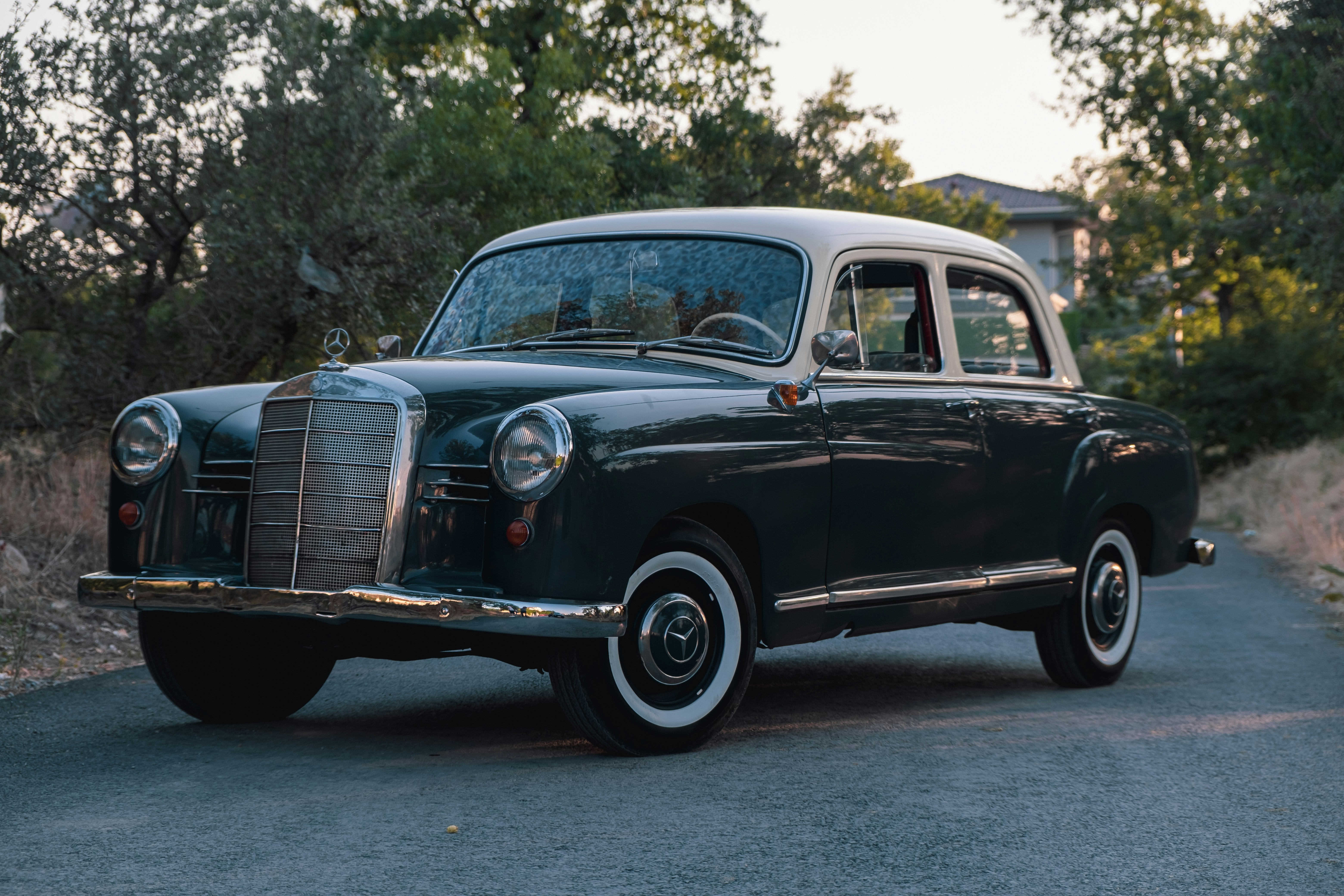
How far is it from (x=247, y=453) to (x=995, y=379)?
134 inches

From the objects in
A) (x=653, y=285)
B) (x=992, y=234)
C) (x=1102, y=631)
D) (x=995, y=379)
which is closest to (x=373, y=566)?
(x=653, y=285)

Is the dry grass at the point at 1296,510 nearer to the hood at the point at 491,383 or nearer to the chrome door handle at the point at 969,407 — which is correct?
the chrome door handle at the point at 969,407

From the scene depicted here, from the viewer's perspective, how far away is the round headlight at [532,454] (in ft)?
15.4

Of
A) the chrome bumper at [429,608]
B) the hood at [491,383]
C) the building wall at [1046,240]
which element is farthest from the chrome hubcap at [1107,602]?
the building wall at [1046,240]

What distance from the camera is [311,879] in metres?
3.66

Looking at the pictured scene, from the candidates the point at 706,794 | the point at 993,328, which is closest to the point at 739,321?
the point at 993,328

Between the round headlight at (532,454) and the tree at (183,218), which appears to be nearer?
the round headlight at (532,454)

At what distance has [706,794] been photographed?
4625mm

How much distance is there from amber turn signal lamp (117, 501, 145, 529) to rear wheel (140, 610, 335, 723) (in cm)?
31

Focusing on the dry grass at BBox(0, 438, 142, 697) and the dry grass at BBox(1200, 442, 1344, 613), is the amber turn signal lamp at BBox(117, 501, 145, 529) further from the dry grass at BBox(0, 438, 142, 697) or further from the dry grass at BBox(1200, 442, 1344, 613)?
the dry grass at BBox(1200, 442, 1344, 613)

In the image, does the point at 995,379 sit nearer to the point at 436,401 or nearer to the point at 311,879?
the point at 436,401

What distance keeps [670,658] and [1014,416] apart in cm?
244

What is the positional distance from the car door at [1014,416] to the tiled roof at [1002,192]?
46113mm

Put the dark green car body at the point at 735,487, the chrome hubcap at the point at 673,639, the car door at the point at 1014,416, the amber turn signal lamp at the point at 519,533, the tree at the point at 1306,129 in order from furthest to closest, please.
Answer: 1. the tree at the point at 1306,129
2. the car door at the point at 1014,416
3. the chrome hubcap at the point at 673,639
4. the dark green car body at the point at 735,487
5. the amber turn signal lamp at the point at 519,533
